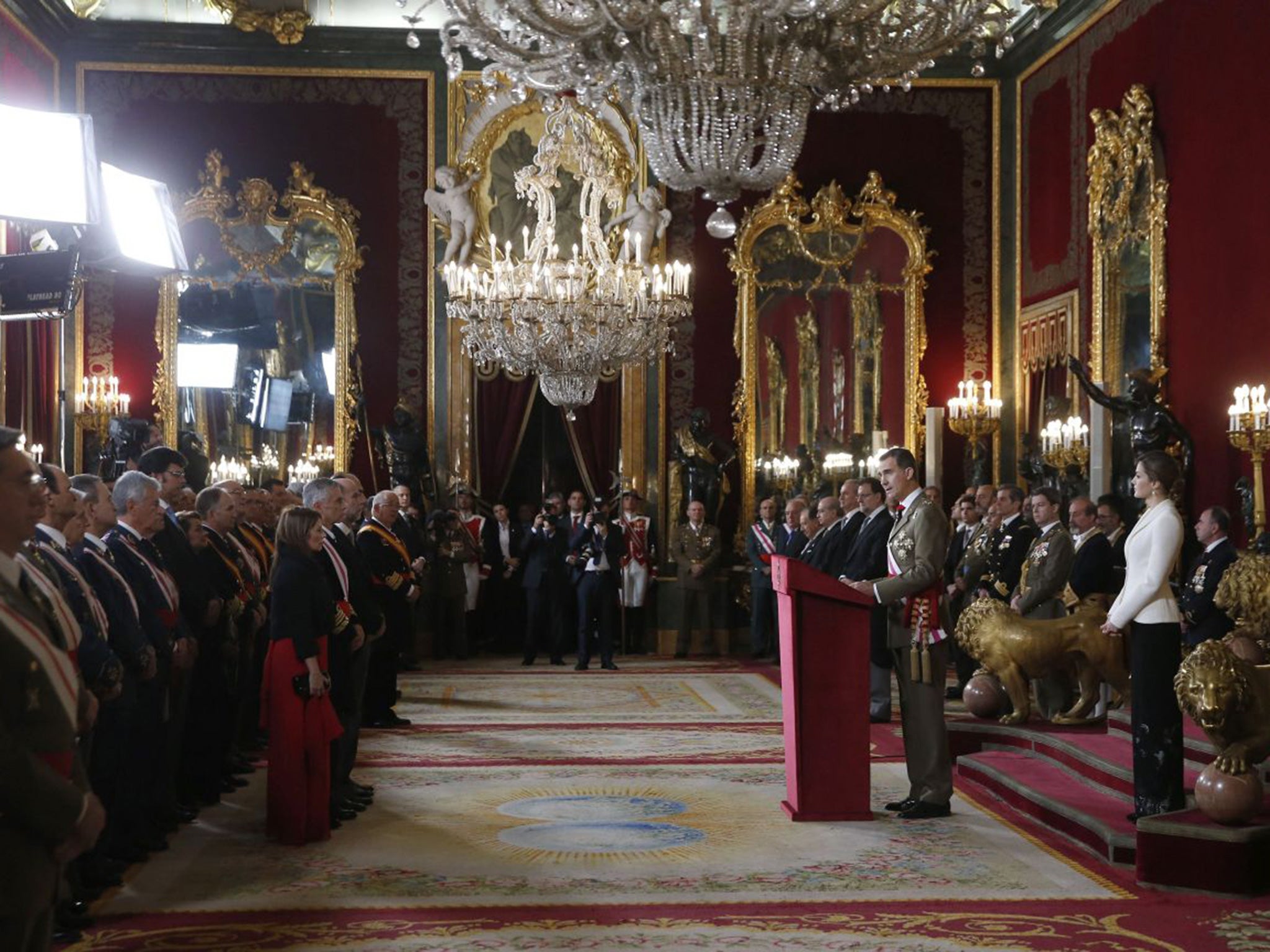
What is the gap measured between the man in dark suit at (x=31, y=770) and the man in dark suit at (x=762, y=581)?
37.9 feet

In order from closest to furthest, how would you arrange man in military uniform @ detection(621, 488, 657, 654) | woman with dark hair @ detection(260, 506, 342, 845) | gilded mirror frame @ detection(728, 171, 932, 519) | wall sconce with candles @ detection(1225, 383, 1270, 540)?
woman with dark hair @ detection(260, 506, 342, 845)
wall sconce with candles @ detection(1225, 383, 1270, 540)
man in military uniform @ detection(621, 488, 657, 654)
gilded mirror frame @ detection(728, 171, 932, 519)

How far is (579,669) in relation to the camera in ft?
45.6

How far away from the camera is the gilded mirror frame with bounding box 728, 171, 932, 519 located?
15.5 meters

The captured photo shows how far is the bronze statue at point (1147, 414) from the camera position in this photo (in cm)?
1098

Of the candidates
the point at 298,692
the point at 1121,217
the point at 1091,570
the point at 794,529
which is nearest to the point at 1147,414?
the point at 1121,217

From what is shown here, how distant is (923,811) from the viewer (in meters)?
7.09

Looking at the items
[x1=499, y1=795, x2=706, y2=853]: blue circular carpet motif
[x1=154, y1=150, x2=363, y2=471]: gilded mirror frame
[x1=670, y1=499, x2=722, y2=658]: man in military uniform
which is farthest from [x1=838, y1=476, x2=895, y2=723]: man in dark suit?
[x1=154, y1=150, x2=363, y2=471]: gilded mirror frame

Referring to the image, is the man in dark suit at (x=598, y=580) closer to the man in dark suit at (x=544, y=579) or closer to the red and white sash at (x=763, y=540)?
the man in dark suit at (x=544, y=579)

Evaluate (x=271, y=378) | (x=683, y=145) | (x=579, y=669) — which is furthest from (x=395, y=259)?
(x=683, y=145)

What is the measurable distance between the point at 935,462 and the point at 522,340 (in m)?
4.51

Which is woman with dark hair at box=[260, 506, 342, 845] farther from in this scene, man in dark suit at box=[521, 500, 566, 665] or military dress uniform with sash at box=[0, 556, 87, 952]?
man in dark suit at box=[521, 500, 566, 665]

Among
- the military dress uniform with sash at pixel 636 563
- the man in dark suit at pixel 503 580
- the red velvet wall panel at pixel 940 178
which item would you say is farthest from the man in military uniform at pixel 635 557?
the red velvet wall panel at pixel 940 178

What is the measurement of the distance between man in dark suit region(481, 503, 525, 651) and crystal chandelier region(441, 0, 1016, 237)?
8466mm

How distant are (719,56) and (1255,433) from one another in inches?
195
